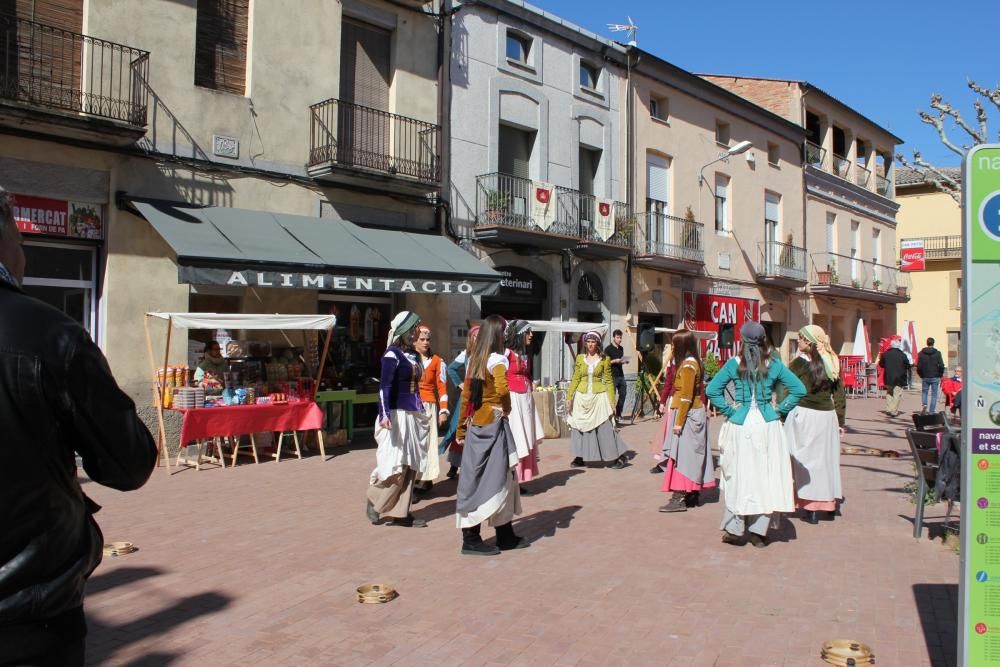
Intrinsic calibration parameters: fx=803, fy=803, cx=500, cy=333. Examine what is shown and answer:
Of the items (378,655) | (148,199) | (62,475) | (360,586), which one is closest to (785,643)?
(378,655)

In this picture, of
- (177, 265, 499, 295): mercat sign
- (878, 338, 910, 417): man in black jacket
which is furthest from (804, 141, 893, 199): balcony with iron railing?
(177, 265, 499, 295): mercat sign

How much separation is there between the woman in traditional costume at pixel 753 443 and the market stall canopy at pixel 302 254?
6.88 metres

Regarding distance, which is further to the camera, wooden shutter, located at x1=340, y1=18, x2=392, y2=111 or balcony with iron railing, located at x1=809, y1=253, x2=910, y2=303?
balcony with iron railing, located at x1=809, y1=253, x2=910, y2=303

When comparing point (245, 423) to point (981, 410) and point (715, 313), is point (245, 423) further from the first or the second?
point (715, 313)

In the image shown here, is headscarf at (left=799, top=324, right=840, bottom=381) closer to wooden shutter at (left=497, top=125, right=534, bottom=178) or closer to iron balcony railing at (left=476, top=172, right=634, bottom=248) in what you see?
iron balcony railing at (left=476, top=172, right=634, bottom=248)

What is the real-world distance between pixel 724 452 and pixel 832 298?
2543 cm

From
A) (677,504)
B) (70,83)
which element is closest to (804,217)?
(677,504)

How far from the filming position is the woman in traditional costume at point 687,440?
7.88 meters

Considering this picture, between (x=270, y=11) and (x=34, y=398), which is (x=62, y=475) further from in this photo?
(x=270, y=11)

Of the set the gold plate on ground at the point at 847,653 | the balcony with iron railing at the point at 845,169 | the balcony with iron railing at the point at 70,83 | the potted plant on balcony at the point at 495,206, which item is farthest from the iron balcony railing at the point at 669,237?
the gold plate on ground at the point at 847,653

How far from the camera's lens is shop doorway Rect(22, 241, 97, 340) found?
35.8 ft

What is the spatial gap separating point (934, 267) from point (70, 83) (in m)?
39.1

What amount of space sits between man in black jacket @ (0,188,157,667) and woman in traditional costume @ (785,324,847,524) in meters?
6.70

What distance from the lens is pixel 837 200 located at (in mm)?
30203
